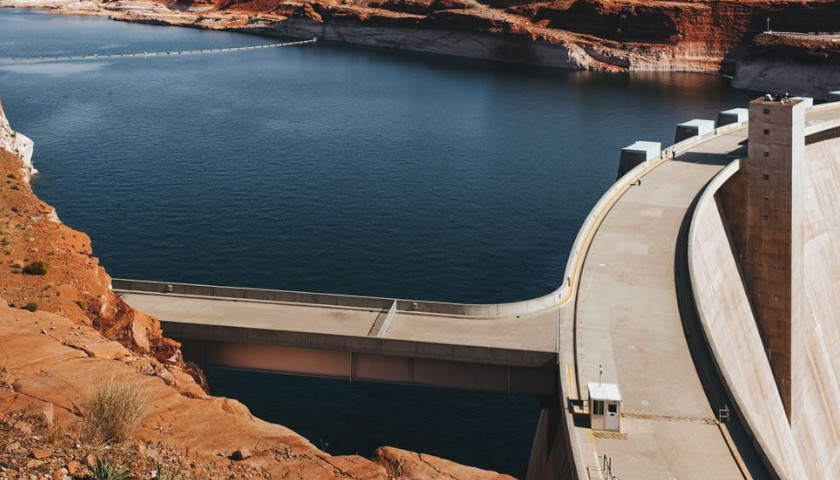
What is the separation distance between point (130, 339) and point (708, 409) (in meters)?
25.6

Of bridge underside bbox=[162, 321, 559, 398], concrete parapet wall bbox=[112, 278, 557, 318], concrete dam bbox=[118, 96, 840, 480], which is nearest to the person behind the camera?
concrete dam bbox=[118, 96, 840, 480]

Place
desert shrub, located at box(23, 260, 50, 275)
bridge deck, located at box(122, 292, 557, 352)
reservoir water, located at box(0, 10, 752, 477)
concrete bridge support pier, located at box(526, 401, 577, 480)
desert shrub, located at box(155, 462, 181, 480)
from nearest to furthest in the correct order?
desert shrub, located at box(155, 462, 181, 480), concrete bridge support pier, located at box(526, 401, 577, 480), desert shrub, located at box(23, 260, 50, 275), bridge deck, located at box(122, 292, 557, 352), reservoir water, located at box(0, 10, 752, 477)

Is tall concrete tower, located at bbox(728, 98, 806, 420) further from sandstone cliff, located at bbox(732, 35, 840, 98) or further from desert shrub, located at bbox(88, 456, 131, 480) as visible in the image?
sandstone cliff, located at bbox(732, 35, 840, 98)

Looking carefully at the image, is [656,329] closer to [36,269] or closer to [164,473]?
[164,473]

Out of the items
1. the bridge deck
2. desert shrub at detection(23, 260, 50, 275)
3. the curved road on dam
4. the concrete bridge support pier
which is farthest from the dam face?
desert shrub at detection(23, 260, 50, 275)

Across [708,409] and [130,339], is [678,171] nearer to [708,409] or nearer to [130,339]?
[708,409]

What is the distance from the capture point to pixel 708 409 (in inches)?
1586

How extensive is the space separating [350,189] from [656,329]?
5535cm

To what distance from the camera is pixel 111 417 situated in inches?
1126

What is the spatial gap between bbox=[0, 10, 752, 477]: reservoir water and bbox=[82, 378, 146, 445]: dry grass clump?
24.4 meters

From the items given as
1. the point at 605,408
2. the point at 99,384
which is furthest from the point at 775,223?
the point at 99,384

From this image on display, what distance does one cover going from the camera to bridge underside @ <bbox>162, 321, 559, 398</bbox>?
46.7 meters

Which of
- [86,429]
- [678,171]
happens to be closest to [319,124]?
[678,171]

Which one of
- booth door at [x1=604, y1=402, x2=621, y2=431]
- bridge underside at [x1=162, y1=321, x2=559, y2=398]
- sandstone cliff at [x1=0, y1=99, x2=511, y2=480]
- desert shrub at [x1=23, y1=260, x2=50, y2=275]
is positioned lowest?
bridge underside at [x1=162, y1=321, x2=559, y2=398]
